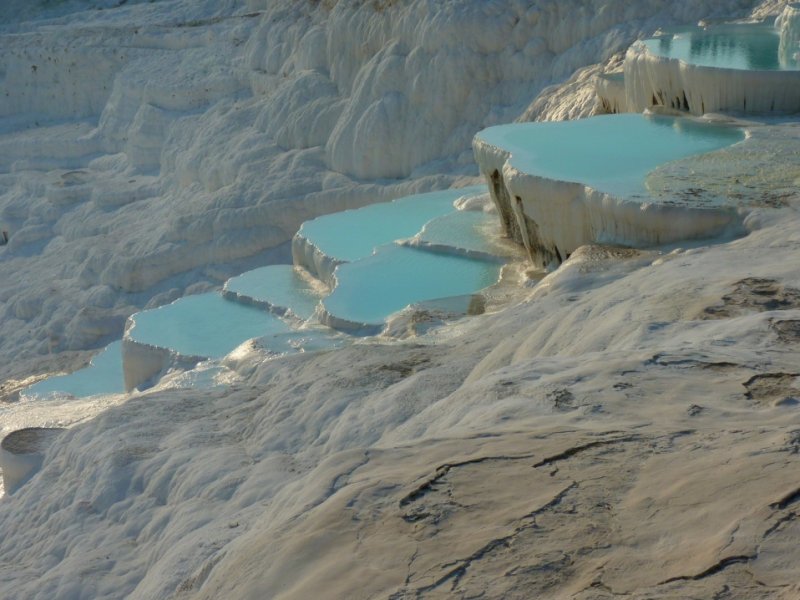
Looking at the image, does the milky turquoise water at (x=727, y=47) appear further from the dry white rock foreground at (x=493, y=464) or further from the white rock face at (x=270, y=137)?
the dry white rock foreground at (x=493, y=464)

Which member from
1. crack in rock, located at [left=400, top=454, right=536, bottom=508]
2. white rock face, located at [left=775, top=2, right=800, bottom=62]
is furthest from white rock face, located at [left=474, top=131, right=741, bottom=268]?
crack in rock, located at [left=400, top=454, right=536, bottom=508]

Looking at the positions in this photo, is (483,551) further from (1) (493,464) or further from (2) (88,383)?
(2) (88,383)

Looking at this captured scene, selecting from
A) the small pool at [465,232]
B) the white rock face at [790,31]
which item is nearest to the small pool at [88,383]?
the small pool at [465,232]

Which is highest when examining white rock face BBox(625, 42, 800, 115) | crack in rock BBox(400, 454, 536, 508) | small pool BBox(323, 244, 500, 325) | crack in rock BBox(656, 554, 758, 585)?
crack in rock BBox(656, 554, 758, 585)

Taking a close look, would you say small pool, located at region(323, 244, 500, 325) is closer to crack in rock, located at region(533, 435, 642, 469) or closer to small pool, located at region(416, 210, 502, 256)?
small pool, located at region(416, 210, 502, 256)

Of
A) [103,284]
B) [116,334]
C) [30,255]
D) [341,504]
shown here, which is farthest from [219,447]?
[30,255]

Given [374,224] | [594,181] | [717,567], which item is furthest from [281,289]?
[717,567]
